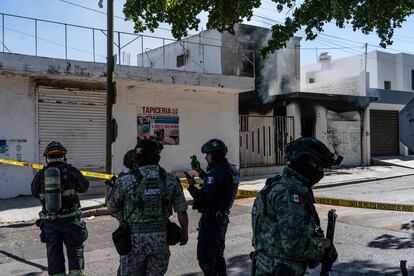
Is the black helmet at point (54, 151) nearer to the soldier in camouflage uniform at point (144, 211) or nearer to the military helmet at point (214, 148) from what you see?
the soldier in camouflage uniform at point (144, 211)

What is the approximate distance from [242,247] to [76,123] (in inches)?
318

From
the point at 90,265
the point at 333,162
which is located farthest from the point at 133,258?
the point at 90,265

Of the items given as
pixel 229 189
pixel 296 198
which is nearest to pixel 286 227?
pixel 296 198

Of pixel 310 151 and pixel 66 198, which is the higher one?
pixel 310 151

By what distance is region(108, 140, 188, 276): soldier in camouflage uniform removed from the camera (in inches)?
135

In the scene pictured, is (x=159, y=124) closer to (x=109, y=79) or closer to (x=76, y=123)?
(x=76, y=123)

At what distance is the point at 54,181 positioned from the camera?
4.32 m

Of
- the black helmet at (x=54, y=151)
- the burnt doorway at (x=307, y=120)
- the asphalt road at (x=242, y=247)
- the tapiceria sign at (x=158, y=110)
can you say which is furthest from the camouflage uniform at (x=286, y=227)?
the burnt doorway at (x=307, y=120)

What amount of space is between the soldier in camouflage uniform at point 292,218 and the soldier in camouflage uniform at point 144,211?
3.29ft

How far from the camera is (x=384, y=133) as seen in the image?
2383 cm

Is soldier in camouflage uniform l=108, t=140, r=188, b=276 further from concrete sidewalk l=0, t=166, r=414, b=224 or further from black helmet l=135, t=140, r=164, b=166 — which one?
concrete sidewalk l=0, t=166, r=414, b=224

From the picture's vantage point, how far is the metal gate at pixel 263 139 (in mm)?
17750

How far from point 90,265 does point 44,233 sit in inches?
72.5

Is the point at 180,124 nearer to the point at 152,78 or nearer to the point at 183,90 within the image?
the point at 183,90
